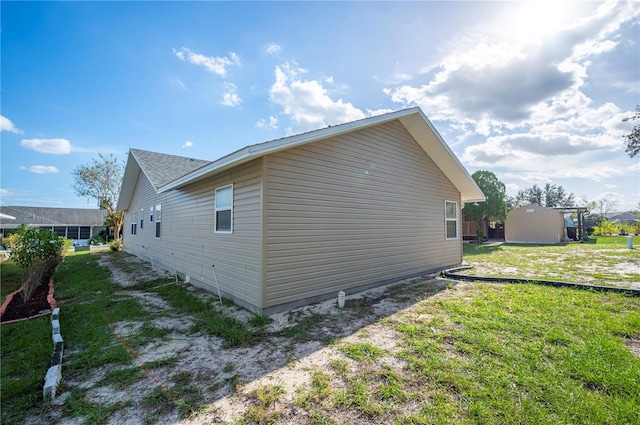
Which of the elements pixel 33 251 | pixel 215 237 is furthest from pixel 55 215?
pixel 215 237

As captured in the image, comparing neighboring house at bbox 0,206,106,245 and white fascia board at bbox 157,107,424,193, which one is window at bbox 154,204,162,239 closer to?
white fascia board at bbox 157,107,424,193

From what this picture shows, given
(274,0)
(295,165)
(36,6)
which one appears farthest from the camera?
(274,0)

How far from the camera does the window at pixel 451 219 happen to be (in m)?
9.10

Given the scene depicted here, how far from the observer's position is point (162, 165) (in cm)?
1059

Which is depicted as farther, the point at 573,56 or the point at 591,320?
the point at 573,56

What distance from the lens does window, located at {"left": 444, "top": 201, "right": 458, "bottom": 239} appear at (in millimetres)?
9099

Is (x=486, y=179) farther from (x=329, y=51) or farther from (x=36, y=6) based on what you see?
(x=36, y=6)

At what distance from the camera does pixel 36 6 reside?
5.43 m

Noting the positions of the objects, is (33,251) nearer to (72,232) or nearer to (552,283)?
(552,283)

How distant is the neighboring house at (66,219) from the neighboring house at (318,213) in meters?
26.7

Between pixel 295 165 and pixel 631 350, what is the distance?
525 cm

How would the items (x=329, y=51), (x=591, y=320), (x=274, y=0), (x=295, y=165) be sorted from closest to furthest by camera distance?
(x=591, y=320), (x=295, y=165), (x=274, y=0), (x=329, y=51)

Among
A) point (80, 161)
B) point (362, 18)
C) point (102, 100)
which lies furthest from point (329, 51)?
point (80, 161)

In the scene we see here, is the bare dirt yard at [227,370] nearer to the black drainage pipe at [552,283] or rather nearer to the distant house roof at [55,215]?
the black drainage pipe at [552,283]
